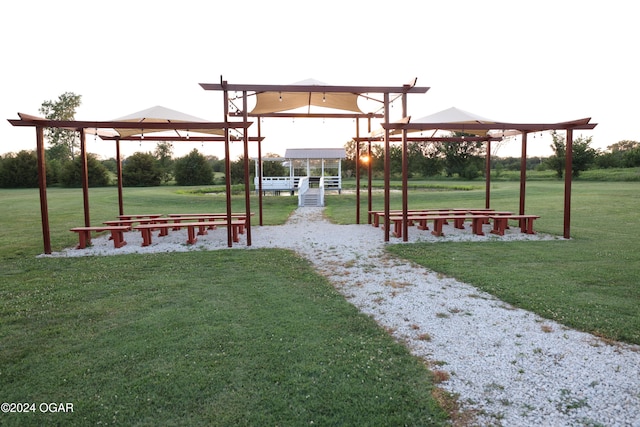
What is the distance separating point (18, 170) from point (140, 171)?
1147 centimetres

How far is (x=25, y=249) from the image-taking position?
28.5 feet

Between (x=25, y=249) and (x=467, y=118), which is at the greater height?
(x=467, y=118)

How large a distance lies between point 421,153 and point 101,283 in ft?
162

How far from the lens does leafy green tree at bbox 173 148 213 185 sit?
43.6 metres

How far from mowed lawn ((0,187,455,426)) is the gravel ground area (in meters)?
0.28

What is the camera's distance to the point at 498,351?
11.7 feet

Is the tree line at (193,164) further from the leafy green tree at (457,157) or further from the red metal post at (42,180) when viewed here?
the red metal post at (42,180)

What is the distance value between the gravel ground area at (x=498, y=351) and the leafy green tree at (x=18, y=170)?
45037mm

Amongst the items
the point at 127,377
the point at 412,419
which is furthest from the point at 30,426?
the point at 412,419

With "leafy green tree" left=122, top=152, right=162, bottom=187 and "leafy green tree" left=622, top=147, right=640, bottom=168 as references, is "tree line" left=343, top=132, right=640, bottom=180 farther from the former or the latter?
"leafy green tree" left=122, top=152, right=162, bottom=187

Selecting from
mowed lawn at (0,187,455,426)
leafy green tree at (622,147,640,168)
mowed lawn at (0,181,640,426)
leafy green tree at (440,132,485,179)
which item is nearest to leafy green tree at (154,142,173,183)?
leafy green tree at (440,132,485,179)

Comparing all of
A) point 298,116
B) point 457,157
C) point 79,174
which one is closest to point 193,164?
point 79,174

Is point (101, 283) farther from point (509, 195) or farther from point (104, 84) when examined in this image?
point (509, 195)

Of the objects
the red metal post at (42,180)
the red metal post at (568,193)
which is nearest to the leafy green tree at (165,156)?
the red metal post at (42,180)
